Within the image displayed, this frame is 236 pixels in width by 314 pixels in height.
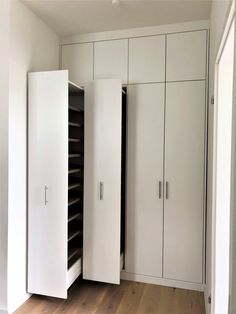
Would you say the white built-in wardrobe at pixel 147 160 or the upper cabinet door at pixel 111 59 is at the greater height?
the upper cabinet door at pixel 111 59

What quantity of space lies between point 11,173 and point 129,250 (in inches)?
61.1

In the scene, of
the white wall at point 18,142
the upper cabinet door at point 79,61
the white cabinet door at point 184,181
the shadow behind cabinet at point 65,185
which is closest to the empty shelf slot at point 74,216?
the shadow behind cabinet at point 65,185

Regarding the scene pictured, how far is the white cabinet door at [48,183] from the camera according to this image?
99.5 inches

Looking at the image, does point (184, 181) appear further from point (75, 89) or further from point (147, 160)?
point (75, 89)

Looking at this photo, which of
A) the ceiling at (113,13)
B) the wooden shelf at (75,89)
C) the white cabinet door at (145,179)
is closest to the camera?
the ceiling at (113,13)

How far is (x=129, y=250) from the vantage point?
3.06m

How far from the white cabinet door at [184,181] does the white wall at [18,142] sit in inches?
57.4

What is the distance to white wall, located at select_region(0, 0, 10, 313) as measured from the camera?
2377mm

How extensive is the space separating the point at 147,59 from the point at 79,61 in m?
0.80

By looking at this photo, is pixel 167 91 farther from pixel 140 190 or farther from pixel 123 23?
pixel 140 190

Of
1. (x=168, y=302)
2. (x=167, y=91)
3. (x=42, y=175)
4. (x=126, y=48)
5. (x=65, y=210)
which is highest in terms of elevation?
(x=126, y=48)

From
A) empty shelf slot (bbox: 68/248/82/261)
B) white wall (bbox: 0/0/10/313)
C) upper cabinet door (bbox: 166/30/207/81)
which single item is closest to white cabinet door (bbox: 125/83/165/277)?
upper cabinet door (bbox: 166/30/207/81)

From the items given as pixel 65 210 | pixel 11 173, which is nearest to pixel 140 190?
pixel 65 210

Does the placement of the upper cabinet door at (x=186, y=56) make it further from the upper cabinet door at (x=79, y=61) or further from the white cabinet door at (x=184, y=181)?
the upper cabinet door at (x=79, y=61)
